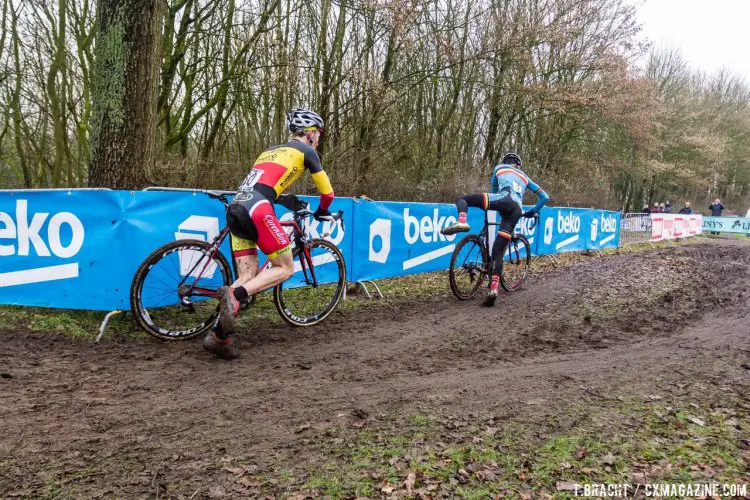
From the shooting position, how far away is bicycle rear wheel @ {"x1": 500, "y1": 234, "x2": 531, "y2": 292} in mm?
7825

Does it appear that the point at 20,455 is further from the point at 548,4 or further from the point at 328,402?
the point at 548,4

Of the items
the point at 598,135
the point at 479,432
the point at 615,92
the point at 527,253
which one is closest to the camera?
the point at 479,432

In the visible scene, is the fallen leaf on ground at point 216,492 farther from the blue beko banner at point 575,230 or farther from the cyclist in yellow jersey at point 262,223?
the blue beko banner at point 575,230

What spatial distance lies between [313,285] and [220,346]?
166 cm

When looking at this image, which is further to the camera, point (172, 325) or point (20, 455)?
point (172, 325)

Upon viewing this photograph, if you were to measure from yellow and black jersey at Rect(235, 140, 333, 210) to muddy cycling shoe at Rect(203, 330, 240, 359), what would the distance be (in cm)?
126

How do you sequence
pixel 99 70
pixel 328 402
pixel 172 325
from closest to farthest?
pixel 328 402 < pixel 172 325 < pixel 99 70

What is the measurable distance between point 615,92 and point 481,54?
407 inches

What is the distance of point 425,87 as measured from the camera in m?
17.2

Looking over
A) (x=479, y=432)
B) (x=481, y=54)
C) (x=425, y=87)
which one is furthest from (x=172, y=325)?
(x=425, y=87)

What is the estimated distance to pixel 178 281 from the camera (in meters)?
4.63

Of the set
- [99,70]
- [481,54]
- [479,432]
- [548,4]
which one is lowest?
[479,432]

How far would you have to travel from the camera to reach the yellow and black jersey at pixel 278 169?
4289 millimetres

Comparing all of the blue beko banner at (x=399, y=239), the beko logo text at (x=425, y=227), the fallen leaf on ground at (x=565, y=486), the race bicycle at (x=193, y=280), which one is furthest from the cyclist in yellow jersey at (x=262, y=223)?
the beko logo text at (x=425, y=227)
